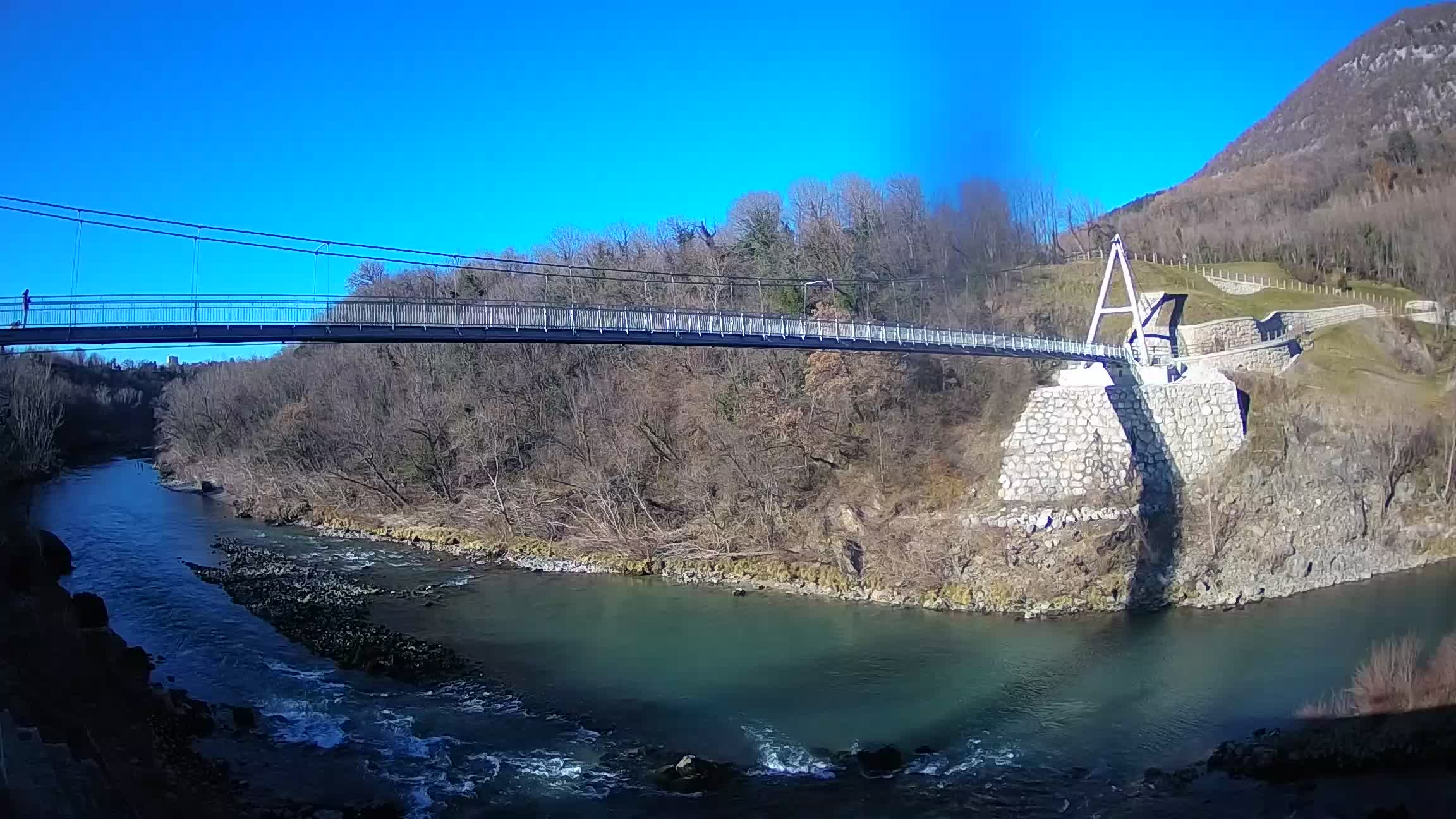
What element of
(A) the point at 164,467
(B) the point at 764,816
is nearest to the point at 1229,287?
(B) the point at 764,816

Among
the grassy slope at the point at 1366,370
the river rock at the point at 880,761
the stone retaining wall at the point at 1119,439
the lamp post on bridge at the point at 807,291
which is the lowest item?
the river rock at the point at 880,761

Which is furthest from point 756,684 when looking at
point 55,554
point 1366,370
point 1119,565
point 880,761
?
point 1366,370

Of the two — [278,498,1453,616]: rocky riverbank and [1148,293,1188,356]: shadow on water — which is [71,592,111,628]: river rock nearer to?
[278,498,1453,616]: rocky riverbank

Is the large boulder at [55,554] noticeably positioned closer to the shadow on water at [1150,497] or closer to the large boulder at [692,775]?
the large boulder at [692,775]

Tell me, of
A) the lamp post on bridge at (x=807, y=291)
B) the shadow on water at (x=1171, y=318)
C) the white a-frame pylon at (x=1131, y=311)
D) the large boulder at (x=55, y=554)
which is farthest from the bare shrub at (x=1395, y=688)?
the large boulder at (x=55, y=554)

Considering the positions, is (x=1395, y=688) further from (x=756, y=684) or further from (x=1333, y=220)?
(x=1333, y=220)

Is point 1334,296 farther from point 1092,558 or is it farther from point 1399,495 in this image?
point 1092,558
